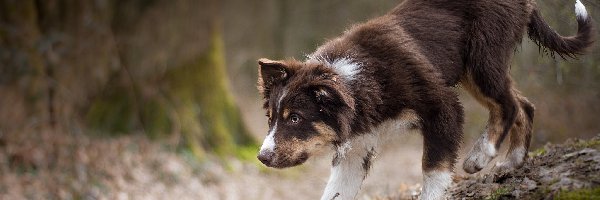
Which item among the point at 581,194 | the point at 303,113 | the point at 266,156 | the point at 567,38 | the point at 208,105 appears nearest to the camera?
the point at 581,194

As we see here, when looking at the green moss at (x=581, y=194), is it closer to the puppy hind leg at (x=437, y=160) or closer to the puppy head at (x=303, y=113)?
the puppy hind leg at (x=437, y=160)

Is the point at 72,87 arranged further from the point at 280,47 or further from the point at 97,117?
the point at 280,47

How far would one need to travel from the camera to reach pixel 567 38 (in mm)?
6723

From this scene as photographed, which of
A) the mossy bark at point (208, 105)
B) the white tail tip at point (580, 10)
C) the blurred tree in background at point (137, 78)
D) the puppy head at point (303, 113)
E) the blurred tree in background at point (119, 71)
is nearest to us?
the puppy head at point (303, 113)

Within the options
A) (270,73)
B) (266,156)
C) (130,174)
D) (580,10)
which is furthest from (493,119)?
(130,174)

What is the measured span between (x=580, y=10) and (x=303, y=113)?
301cm

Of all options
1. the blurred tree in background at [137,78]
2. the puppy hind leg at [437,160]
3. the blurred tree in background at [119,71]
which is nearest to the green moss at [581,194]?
the puppy hind leg at [437,160]

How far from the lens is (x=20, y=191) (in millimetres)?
10898

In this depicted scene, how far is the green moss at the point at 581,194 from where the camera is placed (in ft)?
15.3

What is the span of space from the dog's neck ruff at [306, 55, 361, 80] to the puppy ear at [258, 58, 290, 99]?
28 centimetres

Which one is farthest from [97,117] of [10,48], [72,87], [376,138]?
[376,138]

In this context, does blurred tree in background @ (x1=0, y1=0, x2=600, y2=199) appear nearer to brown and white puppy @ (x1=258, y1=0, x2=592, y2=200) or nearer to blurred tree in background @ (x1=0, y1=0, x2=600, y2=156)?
blurred tree in background @ (x1=0, y1=0, x2=600, y2=156)

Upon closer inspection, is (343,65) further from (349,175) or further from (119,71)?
(119,71)

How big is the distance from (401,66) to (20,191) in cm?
748
